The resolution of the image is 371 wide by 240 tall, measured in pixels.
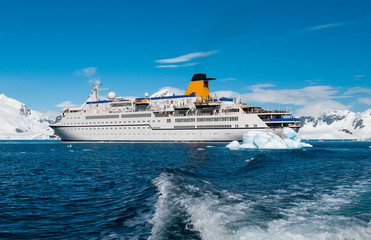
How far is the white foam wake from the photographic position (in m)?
7.78

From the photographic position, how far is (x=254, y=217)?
9.27 meters

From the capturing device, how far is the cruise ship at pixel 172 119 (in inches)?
2403

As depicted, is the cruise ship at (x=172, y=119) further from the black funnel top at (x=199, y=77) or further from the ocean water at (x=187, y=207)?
the ocean water at (x=187, y=207)

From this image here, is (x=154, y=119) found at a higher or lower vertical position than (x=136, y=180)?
higher

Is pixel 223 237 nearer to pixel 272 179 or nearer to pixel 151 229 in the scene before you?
pixel 151 229

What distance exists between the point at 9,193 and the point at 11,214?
403 cm

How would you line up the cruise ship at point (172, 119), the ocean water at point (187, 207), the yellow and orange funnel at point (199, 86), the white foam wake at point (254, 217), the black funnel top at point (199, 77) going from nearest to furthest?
the white foam wake at point (254, 217) < the ocean water at point (187, 207) < the cruise ship at point (172, 119) < the yellow and orange funnel at point (199, 86) < the black funnel top at point (199, 77)

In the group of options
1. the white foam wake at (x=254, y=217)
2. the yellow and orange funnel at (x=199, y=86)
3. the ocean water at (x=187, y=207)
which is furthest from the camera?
the yellow and orange funnel at (x=199, y=86)

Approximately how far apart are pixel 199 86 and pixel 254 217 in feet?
206

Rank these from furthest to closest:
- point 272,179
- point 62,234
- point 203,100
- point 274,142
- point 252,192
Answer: point 203,100, point 274,142, point 272,179, point 252,192, point 62,234

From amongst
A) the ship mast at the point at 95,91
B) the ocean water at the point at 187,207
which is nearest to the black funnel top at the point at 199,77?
the ship mast at the point at 95,91

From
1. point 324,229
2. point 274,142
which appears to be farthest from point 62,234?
point 274,142

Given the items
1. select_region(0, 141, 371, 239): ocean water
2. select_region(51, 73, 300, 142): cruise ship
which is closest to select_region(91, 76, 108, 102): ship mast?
select_region(51, 73, 300, 142): cruise ship

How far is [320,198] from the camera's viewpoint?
39.5 ft
